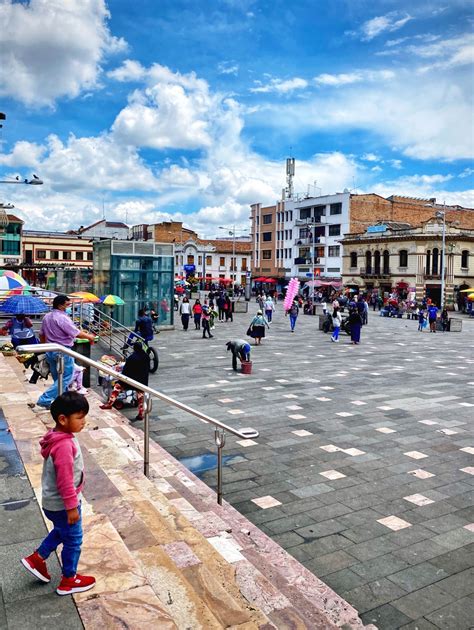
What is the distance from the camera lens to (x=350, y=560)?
5.14 metres

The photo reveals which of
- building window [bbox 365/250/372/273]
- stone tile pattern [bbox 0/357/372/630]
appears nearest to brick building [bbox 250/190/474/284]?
building window [bbox 365/250/372/273]

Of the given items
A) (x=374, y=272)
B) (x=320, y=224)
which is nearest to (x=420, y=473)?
(x=374, y=272)

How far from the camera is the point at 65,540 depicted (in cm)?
364

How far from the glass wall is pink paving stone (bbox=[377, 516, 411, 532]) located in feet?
61.6

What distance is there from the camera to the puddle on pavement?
7496 millimetres

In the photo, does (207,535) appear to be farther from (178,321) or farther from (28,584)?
(178,321)

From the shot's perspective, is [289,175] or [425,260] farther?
[289,175]

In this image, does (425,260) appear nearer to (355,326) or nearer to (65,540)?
(355,326)

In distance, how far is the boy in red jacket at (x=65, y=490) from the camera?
11.6 feet

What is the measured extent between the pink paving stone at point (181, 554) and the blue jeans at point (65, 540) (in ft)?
2.99

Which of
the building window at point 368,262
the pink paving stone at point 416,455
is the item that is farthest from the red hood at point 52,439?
the building window at point 368,262

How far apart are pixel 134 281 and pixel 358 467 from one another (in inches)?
725

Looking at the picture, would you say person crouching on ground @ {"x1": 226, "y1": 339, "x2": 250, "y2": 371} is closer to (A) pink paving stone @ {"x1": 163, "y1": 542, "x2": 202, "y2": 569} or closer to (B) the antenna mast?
(A) pink paving stone @ {"x1": 163, "y1": 542, "x2": 202, "y2": 569}

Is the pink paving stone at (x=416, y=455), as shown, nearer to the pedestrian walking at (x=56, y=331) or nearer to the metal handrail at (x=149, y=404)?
the metal handrail at (x=149, y=404)
